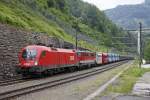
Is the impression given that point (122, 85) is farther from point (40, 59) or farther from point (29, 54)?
point (29, 54)

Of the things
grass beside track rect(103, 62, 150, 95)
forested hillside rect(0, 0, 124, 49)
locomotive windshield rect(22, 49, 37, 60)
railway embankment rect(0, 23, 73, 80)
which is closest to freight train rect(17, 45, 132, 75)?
locomotive windshield rect(22, 49, 37, 60)

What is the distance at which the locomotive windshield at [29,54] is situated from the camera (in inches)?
1414

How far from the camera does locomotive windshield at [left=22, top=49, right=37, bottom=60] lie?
35.9 m

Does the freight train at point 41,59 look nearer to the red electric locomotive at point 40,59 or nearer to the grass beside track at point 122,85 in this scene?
the red electric locomotive at point 40,59

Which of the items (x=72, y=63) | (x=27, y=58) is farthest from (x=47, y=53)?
(x=72, y=63)

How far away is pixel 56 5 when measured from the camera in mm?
135375

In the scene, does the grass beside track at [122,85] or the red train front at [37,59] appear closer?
the grass beside track at [122,85]

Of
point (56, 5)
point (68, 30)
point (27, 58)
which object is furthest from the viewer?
point (56, 5)

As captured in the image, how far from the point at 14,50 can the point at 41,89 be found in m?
15.4

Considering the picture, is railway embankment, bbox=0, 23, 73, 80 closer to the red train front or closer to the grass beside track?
the red train front

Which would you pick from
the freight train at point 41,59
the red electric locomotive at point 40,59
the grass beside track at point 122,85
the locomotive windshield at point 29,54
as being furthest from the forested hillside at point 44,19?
the grass beside track at point 122,85

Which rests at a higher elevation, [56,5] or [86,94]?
[56,5]

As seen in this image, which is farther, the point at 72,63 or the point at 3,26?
the point at 72,63

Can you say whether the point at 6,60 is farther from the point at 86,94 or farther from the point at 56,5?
the point at 56,5
